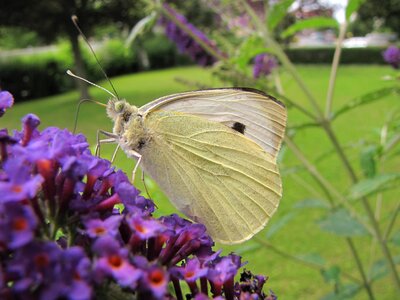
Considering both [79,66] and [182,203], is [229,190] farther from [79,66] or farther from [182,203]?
[79,66]

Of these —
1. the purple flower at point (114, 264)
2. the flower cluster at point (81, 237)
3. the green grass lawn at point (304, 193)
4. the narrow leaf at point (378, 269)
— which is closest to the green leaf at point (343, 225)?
the narrow leaf at point (378, 269)

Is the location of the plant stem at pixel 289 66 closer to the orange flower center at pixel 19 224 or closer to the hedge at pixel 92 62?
the orange flower center at pixel 19 224

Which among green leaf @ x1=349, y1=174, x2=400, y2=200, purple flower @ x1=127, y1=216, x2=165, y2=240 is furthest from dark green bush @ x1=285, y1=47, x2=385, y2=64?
purple flower @ x1=127, y1=216, x2=165, y2=240

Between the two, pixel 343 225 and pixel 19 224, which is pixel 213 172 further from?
pixel 343 225

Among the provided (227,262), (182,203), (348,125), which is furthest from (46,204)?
(348,125)

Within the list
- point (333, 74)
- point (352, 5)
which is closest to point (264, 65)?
point (333, 74)

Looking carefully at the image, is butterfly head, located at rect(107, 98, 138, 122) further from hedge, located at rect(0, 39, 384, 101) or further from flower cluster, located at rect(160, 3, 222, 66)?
hedge, located at rect(0, 39, 384, 101)

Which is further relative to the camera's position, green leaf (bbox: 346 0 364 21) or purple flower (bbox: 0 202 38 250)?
green leaf (bbox: 346 0 364 21)
